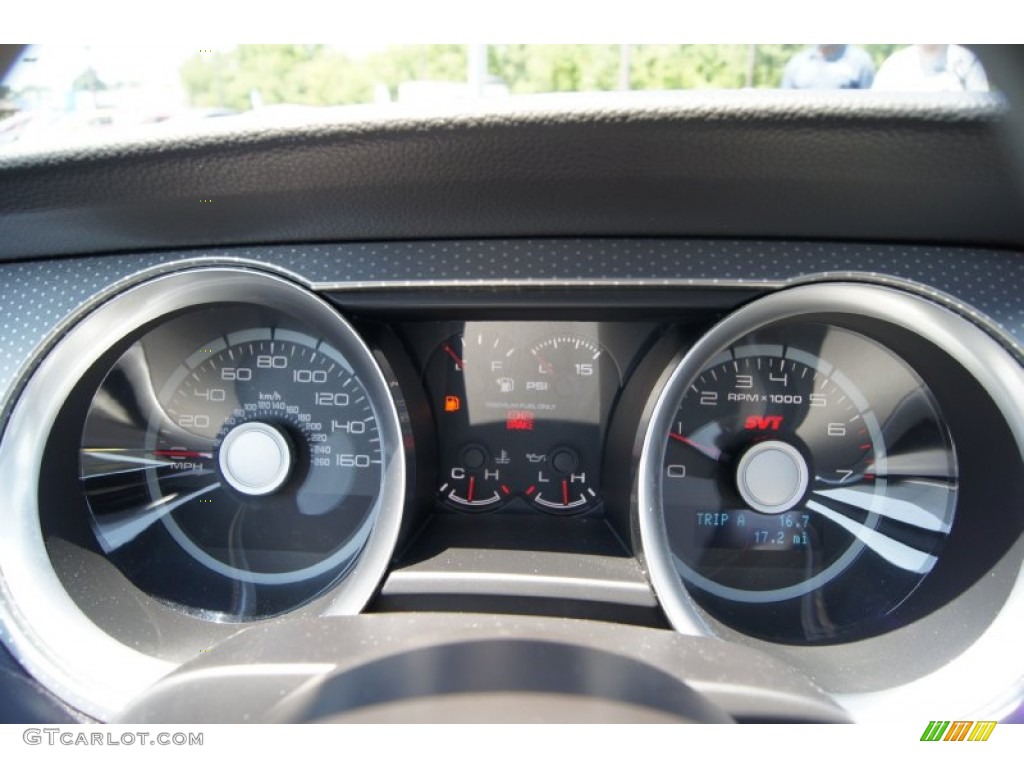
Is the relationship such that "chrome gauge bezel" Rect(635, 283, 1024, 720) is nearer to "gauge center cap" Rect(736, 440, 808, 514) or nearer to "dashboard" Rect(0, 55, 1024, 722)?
"dashboard" Rect(0, 55, 1024, 722)

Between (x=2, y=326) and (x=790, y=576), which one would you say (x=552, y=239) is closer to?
(x=790, y=576)

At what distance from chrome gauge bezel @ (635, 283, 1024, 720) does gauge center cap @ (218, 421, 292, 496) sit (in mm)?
949

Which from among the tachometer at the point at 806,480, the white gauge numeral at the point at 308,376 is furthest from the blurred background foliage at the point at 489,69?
the white gauge numeral at the point at 308,376

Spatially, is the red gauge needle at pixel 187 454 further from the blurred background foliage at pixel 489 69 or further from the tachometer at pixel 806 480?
the blurred background foliage at pixel 489 69

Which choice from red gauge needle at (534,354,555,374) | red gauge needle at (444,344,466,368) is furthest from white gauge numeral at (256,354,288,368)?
red gauge needle at (534,354,555,374)

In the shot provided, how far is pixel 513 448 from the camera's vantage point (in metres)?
2.14

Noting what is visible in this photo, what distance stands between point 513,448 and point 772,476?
708 millimetres

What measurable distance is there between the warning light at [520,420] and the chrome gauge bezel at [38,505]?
39 centimetres

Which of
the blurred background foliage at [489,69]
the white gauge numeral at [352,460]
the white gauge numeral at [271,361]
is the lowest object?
the white gauge numeral at [352,460]

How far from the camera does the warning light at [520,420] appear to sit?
2131 millimetres

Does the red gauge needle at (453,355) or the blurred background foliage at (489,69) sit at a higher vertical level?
the blurred background foliage at (489,69)

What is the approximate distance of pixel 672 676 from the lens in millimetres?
1293

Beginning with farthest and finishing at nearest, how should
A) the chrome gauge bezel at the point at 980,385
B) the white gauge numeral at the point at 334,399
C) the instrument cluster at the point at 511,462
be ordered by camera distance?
the white gauge numeral at the point at 334,399
the instrument cluster at the point at 511,462
the chrome gauge bezel at the point at 980,385

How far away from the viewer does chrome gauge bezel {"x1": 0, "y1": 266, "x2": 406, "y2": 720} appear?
5.51ft
